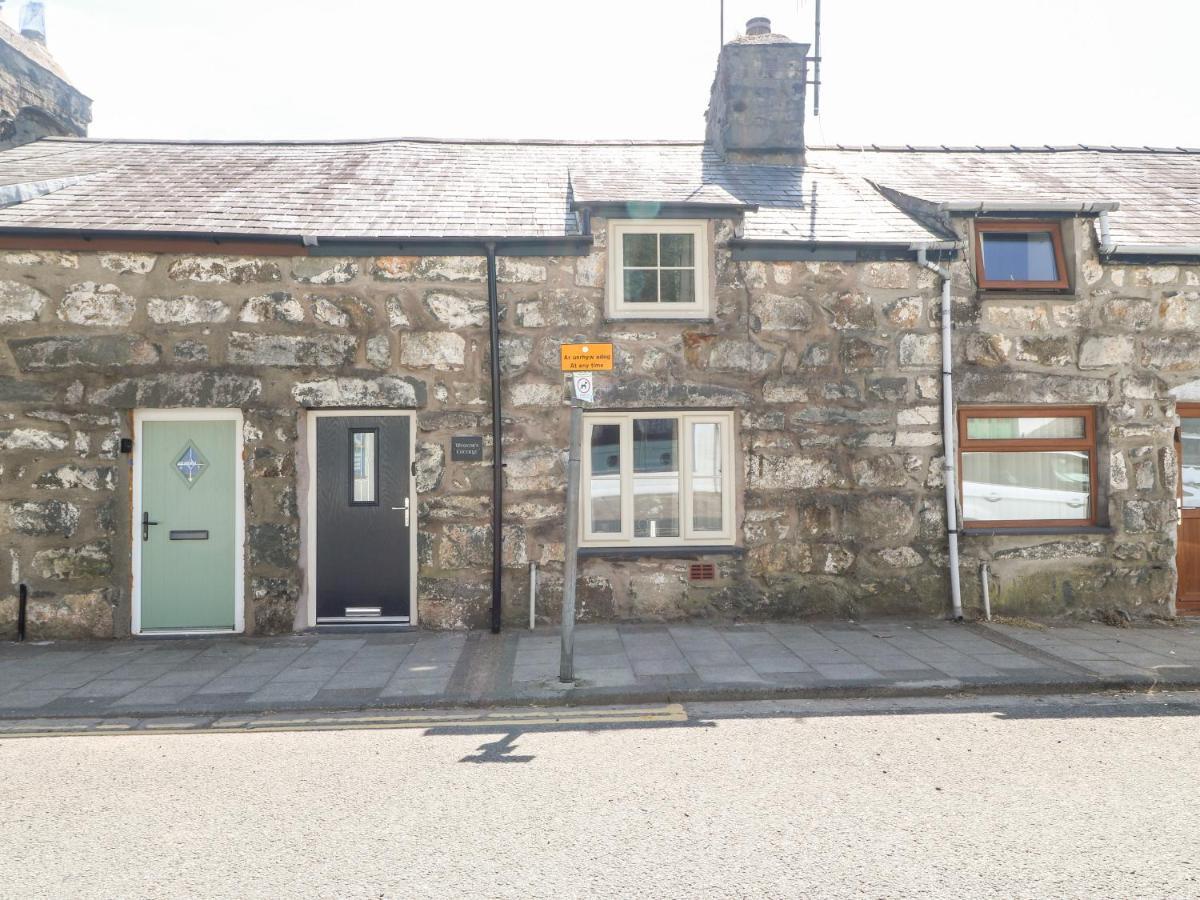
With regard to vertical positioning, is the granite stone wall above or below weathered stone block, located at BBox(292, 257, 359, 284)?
below

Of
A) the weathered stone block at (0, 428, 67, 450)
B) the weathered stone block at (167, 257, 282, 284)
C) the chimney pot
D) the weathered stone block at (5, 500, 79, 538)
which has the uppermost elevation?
the chimney pot

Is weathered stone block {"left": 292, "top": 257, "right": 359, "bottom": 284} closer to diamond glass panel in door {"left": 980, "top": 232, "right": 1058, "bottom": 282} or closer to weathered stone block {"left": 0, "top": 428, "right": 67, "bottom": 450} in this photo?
weathered stone block {"left": 0, "top": 428, "right": 67, "bottom": 450}

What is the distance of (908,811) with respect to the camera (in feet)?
13.1

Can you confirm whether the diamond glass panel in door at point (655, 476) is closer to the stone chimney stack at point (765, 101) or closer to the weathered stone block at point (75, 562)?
the stone chimney stack at point (765, 101)

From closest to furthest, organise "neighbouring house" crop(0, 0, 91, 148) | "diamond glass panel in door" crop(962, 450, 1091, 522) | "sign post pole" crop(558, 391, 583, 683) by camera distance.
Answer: "sign post pole" crop(558, 391, 583, 683) < "diamond glass panel in door" crop(962, 450, 1091, 522) < "neighbouring house" crop(0, 0, 91, 148)

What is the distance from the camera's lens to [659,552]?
852 centimetres

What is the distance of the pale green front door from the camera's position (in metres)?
8.29

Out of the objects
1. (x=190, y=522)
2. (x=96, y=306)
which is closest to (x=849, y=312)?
(x=190, y=522)

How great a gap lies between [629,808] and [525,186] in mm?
7915

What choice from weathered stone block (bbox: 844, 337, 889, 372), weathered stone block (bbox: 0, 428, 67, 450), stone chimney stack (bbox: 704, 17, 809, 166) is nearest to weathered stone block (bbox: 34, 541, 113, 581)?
weathered stone block (bbox: 0, 428, 67, 450)

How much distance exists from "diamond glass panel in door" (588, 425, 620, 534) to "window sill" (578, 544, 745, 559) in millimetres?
281

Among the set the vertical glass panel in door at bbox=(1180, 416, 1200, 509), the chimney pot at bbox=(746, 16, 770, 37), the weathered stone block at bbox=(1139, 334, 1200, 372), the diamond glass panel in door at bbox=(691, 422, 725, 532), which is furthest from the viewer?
the chimney pot at bbox=(746, 16, 770, 37)

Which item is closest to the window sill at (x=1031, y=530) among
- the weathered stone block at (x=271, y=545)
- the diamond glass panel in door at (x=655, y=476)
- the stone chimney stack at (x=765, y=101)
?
the diamond glass panel in door at (x=655, y=476)

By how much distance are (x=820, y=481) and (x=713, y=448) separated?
1.19 m
